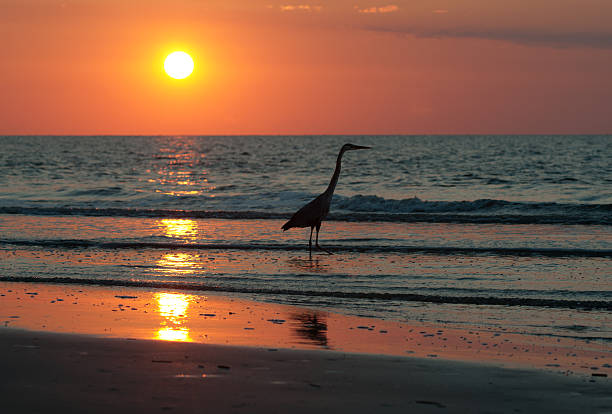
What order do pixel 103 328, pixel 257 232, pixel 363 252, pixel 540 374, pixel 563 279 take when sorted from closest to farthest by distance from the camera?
pixel 540 374, pixel 103 328, pixel 563 279, pixel 363 252, pixel 257 232

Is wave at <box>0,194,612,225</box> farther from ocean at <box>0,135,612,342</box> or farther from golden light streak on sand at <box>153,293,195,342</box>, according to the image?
golden light streak on sand at <box>153,293,195,342</box>

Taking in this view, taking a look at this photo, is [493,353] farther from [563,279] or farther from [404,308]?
[563,279]

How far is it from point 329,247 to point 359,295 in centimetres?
568

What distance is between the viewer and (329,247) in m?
15.7

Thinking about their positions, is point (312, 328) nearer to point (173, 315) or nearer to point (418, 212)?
point (173, 315)

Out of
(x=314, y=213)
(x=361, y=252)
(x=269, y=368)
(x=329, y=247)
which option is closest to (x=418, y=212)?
(x=329, y=247)

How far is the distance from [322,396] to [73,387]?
68.0 inches

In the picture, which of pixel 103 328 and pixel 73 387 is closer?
pixel 73 387

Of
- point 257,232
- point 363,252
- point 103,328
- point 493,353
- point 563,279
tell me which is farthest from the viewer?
point 257,232

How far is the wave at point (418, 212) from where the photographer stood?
21250 mm

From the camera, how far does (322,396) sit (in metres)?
5.41

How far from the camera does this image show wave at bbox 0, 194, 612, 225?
69.7 feet

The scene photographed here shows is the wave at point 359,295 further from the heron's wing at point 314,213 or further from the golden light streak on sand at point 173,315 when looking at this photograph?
the heron's wing at point 314,213

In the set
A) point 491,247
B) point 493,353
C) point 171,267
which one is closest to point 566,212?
point 491,247
